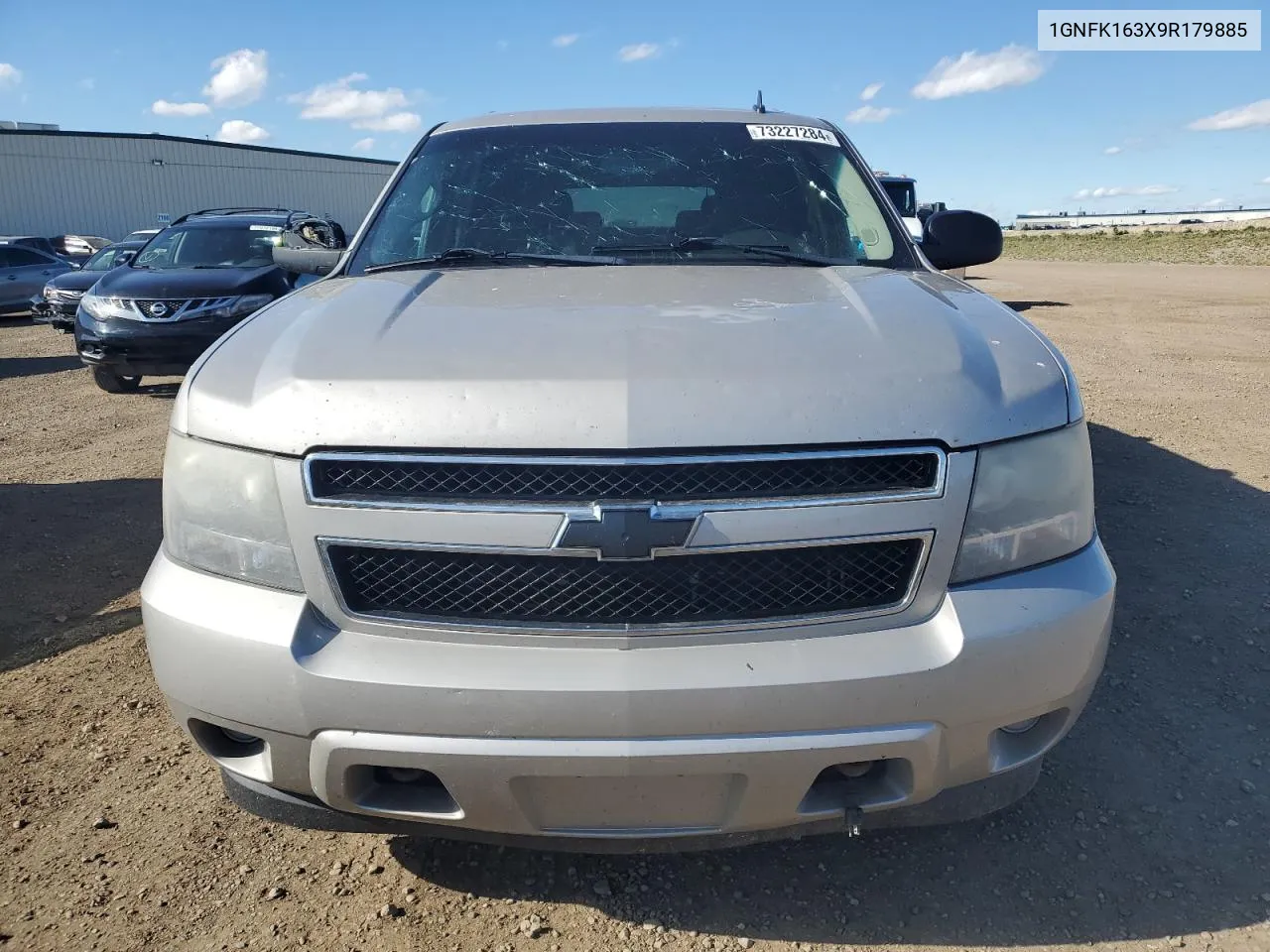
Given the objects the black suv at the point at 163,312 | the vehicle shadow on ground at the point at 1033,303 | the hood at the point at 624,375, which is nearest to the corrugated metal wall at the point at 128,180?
the vehicle shadow on ground at the point at 1033,303

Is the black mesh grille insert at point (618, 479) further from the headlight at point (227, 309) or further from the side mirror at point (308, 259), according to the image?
the headlight at point (227, 309)

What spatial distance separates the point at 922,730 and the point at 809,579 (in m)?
0.34

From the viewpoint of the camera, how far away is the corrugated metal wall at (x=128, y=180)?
114ft

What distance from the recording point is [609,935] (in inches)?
83.0

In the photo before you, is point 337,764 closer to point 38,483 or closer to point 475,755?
point 475,755

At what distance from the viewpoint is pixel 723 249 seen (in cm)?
286

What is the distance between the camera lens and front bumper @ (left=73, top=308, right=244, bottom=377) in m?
8.23

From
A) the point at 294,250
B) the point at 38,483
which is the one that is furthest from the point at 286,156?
the point at 294,250

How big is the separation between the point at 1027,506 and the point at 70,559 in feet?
14.4

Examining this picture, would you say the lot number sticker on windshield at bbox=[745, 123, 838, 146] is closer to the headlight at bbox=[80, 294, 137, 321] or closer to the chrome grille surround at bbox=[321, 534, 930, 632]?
the chrome grille surround at bbox=[321, 534, 930, 632]

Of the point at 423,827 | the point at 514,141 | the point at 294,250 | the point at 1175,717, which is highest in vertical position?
the point at 514,141

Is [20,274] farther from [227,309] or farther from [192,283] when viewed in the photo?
[227,309]

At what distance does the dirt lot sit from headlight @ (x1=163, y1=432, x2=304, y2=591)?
0.88m

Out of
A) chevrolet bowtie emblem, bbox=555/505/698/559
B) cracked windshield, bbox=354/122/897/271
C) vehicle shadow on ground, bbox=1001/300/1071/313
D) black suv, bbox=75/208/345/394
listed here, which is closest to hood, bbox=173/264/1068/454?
chevrolet bowtie emblem, bbox=555/505/698/559
